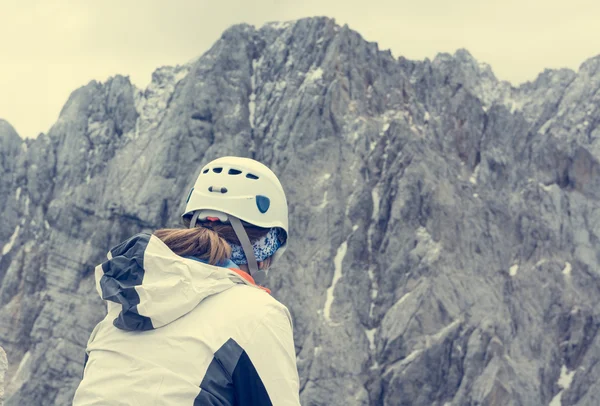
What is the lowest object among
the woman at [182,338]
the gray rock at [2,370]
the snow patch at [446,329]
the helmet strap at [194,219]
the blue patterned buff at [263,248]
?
the snow patch at [446,329]

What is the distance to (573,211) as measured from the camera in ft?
626

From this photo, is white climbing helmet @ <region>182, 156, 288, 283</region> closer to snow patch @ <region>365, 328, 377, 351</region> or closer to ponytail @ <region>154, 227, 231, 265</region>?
ponytail @ <region>154, 227, 231, 265</region>

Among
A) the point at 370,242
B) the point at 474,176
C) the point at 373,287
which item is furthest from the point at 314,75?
the point at 373,287

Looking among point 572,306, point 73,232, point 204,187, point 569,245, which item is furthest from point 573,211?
point 204,187

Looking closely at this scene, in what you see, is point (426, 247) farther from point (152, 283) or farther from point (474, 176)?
point (152, 283)

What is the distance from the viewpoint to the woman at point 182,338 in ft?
17.3

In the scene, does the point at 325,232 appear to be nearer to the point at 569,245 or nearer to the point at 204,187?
the point at 569,245

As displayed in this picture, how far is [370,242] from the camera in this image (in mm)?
180500

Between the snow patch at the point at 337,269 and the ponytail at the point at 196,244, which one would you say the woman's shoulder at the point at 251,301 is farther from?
the snow patch at the point at 337,269

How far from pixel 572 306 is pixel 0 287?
4585 inches

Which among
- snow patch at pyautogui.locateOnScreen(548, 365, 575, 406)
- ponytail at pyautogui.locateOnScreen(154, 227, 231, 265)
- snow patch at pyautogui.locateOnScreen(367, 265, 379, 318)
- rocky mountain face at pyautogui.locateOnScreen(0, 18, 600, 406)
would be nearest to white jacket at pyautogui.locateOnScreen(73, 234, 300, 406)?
ponytail at pyautogui.locateOnScreen(154, 227, 231, 265)

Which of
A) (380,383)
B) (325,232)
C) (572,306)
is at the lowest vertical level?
(380,383)

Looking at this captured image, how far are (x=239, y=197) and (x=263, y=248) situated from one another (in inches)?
21.1

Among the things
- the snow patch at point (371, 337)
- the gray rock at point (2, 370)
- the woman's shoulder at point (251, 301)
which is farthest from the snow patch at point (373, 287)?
the woman's shoulder at point (251, 301)
